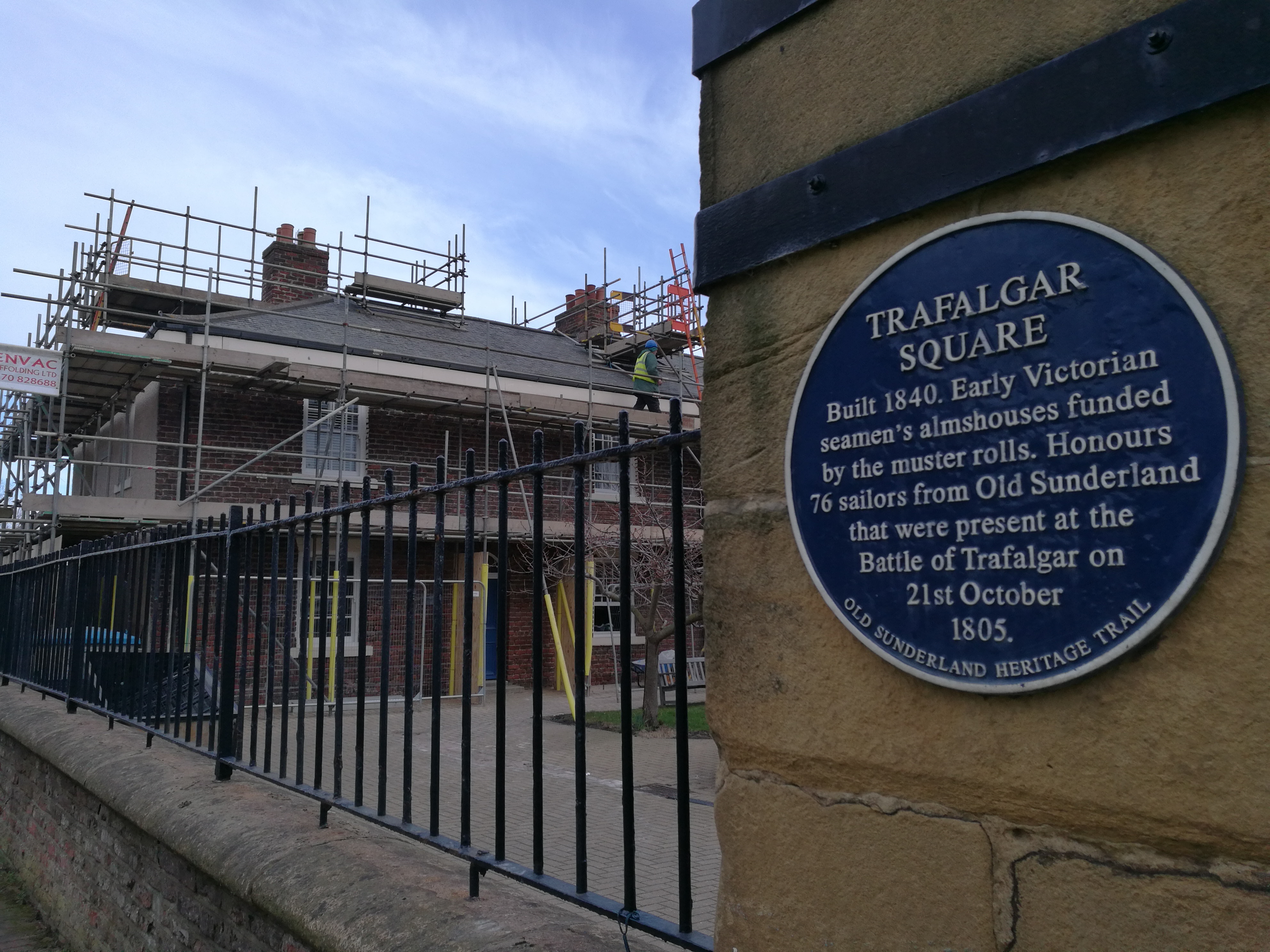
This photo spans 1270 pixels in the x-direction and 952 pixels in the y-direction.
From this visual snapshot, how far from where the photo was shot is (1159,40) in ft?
5.08

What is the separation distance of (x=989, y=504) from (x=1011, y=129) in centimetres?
65

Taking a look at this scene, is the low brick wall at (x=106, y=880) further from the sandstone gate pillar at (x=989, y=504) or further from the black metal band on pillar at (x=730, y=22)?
the black metal band on pillar at (x=730, y=22)

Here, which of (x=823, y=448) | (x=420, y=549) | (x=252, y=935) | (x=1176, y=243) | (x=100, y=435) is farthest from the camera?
(x=100, y=435)

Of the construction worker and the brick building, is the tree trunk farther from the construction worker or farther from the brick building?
the construction worker

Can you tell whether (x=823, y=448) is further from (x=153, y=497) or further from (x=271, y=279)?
(x=271, y=279)

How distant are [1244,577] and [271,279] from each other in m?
23.9

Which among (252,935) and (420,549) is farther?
(420,549)

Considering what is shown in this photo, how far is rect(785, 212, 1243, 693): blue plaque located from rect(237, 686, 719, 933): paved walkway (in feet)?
10.3

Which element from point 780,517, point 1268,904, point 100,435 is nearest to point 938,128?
point 780,517

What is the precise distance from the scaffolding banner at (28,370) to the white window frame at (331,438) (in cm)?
406

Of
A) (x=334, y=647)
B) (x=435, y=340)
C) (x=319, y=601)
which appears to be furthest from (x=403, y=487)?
(x=334, y=647)

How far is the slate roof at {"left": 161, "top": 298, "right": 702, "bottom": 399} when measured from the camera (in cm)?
1886

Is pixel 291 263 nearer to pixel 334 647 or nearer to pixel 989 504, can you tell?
pixel 334 647

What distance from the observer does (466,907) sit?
286 centimetres
